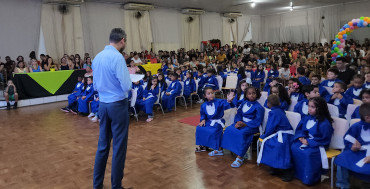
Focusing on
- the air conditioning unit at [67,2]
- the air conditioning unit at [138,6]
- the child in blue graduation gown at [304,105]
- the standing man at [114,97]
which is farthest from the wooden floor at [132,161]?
the air conditioning unit at [138,6]

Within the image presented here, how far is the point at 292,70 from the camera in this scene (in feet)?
27.3

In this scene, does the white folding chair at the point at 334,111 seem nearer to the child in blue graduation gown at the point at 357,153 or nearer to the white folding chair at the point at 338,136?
the white folding chair at the point at 338,136

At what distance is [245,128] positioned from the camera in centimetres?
338

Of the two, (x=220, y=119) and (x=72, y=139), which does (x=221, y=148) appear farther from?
(x=72, y=139)

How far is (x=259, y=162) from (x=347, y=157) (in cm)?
89

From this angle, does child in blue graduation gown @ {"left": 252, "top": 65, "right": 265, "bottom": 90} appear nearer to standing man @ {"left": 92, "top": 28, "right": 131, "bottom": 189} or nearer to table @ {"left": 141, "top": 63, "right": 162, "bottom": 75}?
table @ {"left": 141, "top": 63, "right": 162, "bottom": 75}

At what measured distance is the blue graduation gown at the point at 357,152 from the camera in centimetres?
239

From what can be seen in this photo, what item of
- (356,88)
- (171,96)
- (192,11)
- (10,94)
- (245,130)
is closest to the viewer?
(245,130)

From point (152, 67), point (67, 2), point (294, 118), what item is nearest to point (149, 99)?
point (294, 118)

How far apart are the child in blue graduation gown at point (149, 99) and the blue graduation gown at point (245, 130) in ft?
8.78

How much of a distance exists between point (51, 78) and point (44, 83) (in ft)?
0.80

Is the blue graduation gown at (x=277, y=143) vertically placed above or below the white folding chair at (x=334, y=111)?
below

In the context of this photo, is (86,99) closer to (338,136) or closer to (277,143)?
(277,143)

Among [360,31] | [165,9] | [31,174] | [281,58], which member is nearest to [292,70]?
[281,58]
